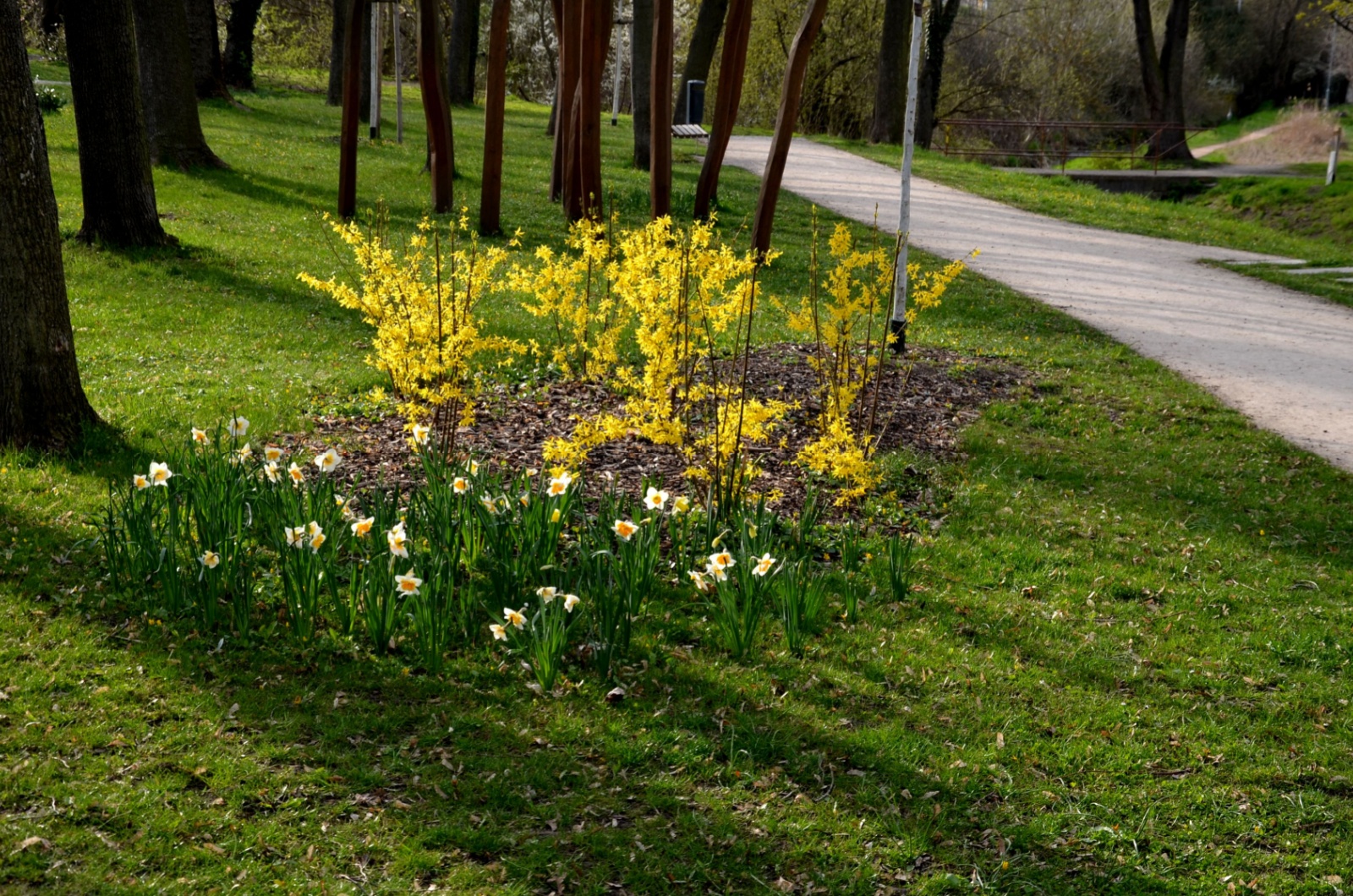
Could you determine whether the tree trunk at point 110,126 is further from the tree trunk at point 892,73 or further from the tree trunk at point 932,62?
the tree trunk at point 932,62

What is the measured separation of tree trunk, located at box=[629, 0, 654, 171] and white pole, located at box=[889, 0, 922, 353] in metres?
7.38

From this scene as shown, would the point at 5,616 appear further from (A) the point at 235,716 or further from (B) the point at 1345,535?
(B) the point at 1345,535

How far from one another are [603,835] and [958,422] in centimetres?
465

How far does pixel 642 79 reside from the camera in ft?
53.6

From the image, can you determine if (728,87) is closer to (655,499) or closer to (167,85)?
(167,85)

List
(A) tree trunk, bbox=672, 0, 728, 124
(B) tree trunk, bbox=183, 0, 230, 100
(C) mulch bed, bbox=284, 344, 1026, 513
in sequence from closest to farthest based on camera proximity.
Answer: (C) mulch bed, bbox=284, 344, 1026, 513, (A) tree trunk, bbox=672, 0, 728, 124, (B) tree trunk, bbox=183, 0, 230, 100

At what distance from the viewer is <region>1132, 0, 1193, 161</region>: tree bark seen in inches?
1027

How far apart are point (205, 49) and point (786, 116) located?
1353 cm

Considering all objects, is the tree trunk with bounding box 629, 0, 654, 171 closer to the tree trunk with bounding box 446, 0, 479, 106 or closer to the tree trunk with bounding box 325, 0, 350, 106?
the tree trunk with bounding box 325, 0, 350, 106

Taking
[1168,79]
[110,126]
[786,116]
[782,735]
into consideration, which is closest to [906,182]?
[786,116]

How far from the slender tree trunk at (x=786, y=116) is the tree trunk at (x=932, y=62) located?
16.8 m

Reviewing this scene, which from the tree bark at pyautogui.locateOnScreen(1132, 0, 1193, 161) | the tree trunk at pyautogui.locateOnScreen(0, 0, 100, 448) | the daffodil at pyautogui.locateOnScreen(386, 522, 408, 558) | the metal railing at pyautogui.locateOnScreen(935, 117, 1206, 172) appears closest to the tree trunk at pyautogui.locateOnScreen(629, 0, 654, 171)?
the tree trunk at pyautogui.locateOnScreen(0, 0, 100, 448)

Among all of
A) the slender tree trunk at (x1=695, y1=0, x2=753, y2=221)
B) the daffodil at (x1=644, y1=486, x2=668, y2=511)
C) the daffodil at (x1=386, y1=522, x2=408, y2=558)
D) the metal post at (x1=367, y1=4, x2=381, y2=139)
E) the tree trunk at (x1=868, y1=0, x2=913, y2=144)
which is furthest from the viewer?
the tree trunk at (x1=868, y1=0, x2=913, y2=144)

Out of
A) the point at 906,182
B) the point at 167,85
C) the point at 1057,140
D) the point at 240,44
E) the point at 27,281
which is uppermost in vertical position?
the point at 240,44
